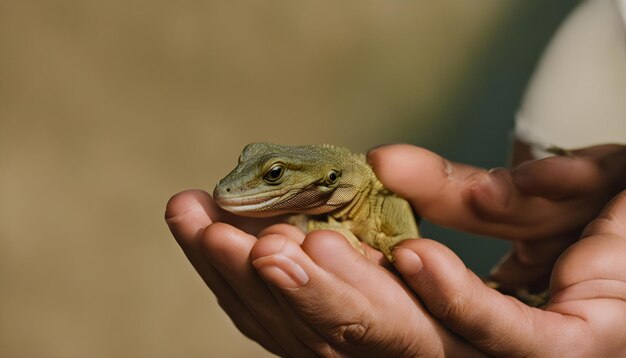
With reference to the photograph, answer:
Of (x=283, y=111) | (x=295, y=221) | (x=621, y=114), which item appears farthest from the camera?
(x=283, y=111)

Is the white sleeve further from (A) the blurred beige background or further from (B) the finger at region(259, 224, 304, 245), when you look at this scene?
(A) the blurred beige background

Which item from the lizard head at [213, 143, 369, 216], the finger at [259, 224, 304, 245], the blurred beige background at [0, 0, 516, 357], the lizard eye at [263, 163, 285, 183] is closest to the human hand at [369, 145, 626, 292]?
the lizard head at [213, 143, 369, 216]

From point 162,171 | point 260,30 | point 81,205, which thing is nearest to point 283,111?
point 260,30

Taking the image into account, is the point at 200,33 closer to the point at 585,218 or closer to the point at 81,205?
the point at 81,205

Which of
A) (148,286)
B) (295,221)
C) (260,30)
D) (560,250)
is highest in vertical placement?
(260,30)

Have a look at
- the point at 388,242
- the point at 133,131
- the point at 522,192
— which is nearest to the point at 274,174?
the point at 388,242

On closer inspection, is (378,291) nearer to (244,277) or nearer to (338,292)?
(338,292)

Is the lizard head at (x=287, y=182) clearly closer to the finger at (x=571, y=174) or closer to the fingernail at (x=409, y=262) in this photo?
the fingernail at (x=409, y=262)
